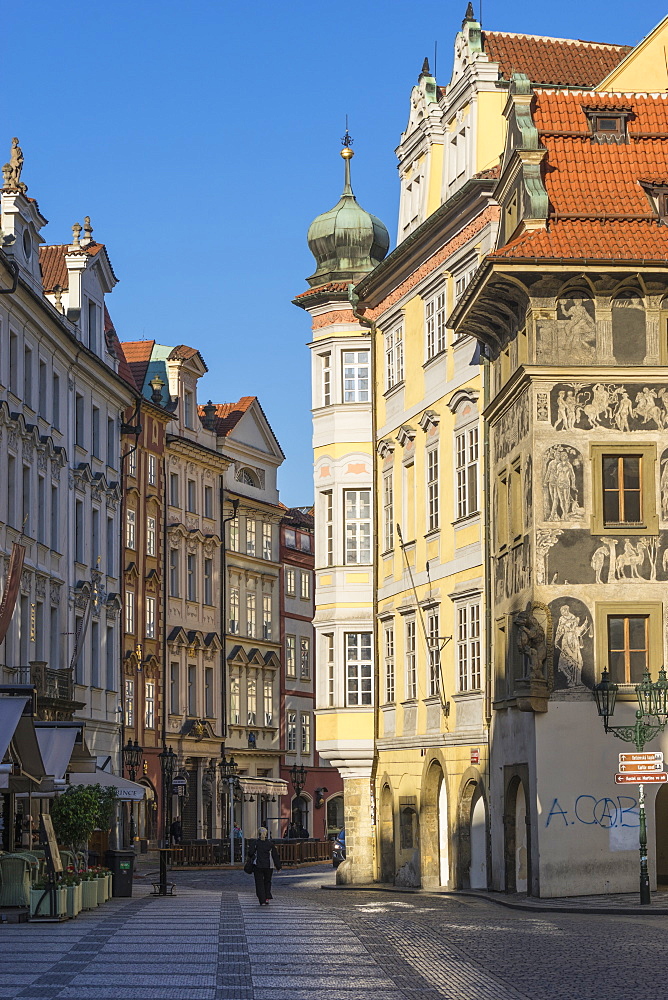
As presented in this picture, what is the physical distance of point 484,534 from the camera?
38125 mm

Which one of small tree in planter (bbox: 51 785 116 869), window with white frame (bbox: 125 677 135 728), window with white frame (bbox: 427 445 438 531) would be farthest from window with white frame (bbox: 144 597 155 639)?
small tree in planter (bbox: 51 785 116 869)

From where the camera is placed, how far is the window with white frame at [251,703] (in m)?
81.9

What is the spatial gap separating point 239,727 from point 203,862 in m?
21.7

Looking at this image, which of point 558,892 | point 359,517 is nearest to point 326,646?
point 359,517

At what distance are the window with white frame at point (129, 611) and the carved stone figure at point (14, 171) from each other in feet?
77.8

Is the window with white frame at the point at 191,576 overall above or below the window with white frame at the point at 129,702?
above

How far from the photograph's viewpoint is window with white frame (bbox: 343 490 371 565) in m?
46.9

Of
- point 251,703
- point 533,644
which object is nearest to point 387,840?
point 533,644

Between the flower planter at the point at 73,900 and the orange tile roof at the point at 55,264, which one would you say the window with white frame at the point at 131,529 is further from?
the flower planter at the point at 73,900

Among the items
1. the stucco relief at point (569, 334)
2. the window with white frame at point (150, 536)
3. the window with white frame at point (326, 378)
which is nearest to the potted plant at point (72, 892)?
the stucco relief at point (569, 334)

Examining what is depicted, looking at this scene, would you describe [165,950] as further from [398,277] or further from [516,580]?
[398,277]

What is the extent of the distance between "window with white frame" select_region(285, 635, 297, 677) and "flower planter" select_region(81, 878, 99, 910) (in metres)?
55.4

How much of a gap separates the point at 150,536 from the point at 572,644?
134 feet

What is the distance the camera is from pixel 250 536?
83.6m
